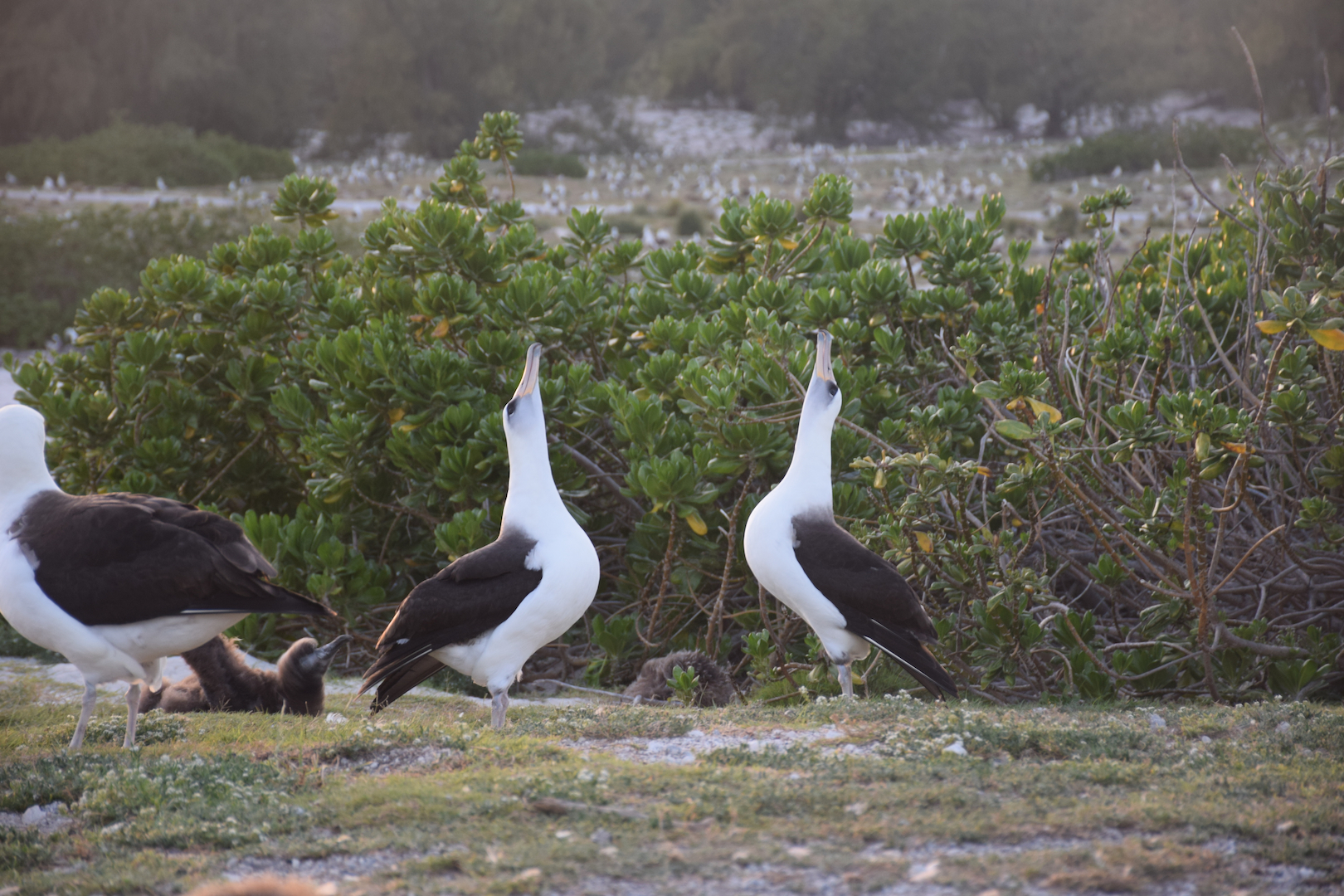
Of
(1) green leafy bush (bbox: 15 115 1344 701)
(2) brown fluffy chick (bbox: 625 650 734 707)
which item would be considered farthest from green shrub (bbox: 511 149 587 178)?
(2) brown fluffy chick (bbox: 625 650 734 707)

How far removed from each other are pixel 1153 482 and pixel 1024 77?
51.4m

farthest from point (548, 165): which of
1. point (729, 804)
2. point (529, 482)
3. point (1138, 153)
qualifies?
point (729, 804)

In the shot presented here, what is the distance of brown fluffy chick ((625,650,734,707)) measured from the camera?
6406mm

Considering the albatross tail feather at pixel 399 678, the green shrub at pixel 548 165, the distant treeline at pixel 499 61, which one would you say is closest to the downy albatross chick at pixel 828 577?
the albatross tail feather at pixel 399 678

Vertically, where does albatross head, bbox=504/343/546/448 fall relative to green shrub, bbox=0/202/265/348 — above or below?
below

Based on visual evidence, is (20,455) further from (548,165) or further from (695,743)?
(548,165)

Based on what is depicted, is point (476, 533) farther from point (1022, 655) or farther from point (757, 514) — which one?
point (1022, 655)

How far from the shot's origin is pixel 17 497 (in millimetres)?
5125

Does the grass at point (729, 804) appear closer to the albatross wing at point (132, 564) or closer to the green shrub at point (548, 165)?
the albatross wing at point (132, 564)

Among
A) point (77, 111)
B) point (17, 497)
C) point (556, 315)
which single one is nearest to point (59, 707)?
A: point (17, 497)

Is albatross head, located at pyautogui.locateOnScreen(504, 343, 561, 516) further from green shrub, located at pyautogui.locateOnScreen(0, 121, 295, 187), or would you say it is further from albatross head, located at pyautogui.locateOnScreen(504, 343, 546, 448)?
green shrub, located at pyautogui.locateOnScreen(0, 121, 295, 187)

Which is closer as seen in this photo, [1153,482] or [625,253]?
[1153,482]

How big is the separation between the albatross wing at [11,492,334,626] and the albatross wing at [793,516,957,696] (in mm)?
2343

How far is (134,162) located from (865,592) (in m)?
39.6
